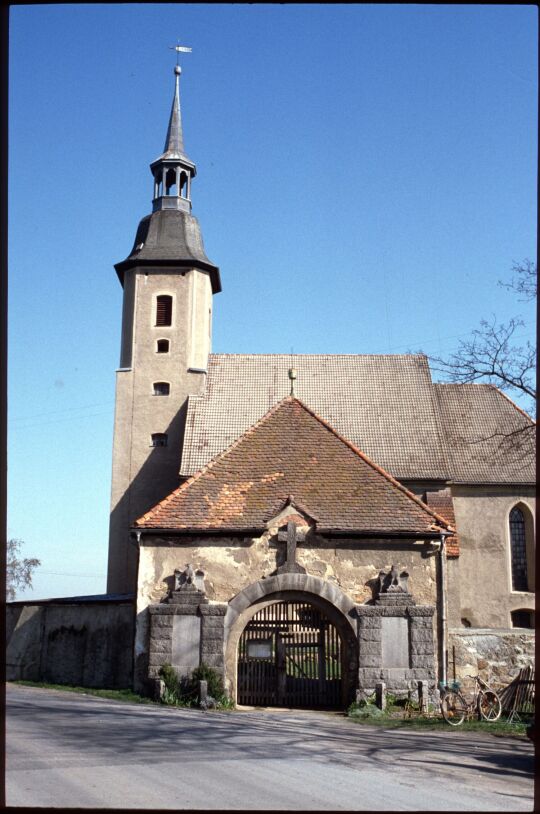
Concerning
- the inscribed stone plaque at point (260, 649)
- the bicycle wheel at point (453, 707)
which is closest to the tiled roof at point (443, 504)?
the bicycle wheel at point (453, 707)

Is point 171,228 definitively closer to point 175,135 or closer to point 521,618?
point 175,135

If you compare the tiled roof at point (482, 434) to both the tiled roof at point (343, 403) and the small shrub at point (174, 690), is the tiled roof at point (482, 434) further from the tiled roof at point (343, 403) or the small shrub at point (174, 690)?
the small shrub at point (174, 690)

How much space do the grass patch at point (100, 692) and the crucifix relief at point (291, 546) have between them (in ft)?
12.9

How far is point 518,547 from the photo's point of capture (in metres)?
28.5

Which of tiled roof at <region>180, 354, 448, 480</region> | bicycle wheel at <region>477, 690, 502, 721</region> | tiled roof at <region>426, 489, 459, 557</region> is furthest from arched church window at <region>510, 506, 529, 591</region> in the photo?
bicycle wheel at <region>477, 690, 502, 721</region>

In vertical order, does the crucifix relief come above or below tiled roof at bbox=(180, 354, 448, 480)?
below

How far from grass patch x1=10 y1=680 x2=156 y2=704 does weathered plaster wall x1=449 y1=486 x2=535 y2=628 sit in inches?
463

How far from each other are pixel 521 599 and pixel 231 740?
17225 millimetres

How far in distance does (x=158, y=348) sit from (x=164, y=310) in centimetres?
148

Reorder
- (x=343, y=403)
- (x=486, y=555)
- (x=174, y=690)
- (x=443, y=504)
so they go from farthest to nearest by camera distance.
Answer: (x=343, y=403), (x=486, y=555), (x=443, y=504), (x=174, y=690)

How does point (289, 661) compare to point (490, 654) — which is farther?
point (490, 654)

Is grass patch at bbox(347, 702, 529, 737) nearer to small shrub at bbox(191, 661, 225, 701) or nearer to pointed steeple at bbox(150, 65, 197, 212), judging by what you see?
small shrub at bbox(191, 661, 225, 701)

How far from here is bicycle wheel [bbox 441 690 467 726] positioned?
53.6ft

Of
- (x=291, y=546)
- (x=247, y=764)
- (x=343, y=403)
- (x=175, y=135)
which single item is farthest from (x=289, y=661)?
(x=175, y=135)
